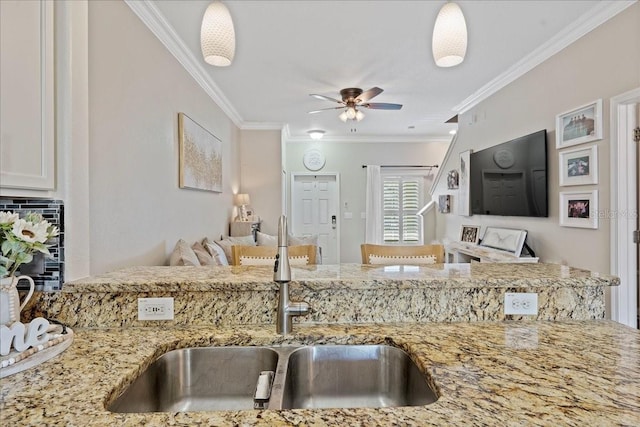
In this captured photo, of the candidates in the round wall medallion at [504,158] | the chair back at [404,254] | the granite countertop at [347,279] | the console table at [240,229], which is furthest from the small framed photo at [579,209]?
the console table at [240,229]

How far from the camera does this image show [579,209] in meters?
2.81

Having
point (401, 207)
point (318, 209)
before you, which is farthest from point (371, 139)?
point (318, 209)

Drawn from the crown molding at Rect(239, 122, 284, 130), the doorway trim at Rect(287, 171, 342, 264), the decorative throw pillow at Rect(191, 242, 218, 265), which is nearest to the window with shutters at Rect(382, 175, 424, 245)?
the doorway trim at Rect(287, 171, 342, 264)

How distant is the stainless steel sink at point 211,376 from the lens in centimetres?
104

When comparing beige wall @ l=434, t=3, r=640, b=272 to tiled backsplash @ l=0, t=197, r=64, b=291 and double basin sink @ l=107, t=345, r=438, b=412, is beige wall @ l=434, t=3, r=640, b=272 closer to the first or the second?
double basin sink @ l=107, t=345, r=438, b=412

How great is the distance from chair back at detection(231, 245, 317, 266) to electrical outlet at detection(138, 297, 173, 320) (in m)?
0.82

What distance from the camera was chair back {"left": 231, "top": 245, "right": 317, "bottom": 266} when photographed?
6.61ft

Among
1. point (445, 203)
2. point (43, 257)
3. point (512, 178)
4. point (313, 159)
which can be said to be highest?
point (313, 159)

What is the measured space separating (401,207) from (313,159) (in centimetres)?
198

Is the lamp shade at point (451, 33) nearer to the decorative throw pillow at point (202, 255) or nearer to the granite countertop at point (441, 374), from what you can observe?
the granite countertop at point (441, 374)

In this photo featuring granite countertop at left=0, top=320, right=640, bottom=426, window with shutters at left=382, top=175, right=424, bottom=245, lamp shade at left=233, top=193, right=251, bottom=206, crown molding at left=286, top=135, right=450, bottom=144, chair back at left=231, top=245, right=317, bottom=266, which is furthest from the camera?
window with shutters at left=382, top=175, right=424, bottom=245

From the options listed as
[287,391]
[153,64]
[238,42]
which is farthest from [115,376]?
[238,42]

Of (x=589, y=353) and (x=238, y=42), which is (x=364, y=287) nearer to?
(x=589, y=353)

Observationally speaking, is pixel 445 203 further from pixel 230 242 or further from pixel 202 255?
pixel 202 255
